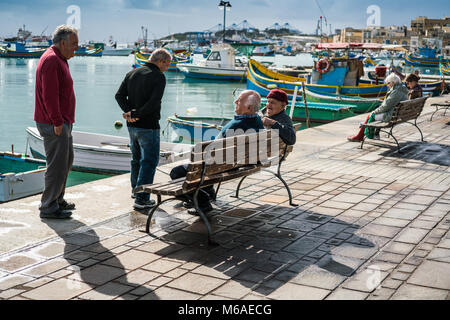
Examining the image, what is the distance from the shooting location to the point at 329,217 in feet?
18.0

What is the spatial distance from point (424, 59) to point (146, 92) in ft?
284

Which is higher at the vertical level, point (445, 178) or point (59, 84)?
point (59, 84)

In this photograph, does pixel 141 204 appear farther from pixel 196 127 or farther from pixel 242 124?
pixel 196 127

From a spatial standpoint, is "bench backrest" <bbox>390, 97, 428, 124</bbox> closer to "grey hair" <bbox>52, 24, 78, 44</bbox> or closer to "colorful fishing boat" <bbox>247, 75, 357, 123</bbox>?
"grey hair" <bbox>52, 24, 78, 44</bbox>

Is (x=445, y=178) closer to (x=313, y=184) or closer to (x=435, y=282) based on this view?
(x=313, y=184)

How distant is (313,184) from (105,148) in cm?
713

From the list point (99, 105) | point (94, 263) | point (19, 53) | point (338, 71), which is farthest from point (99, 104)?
point (19, 53)

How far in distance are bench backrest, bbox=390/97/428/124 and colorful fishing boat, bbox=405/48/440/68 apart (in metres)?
80.2

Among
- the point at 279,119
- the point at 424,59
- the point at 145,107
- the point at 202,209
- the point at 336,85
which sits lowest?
the point at 202,209

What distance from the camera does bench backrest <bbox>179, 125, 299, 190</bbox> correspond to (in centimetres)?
470

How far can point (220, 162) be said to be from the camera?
16.1ft

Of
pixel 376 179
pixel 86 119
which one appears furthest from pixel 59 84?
pixel 86 119

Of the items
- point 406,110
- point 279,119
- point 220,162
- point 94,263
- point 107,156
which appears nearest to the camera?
point 94,263
